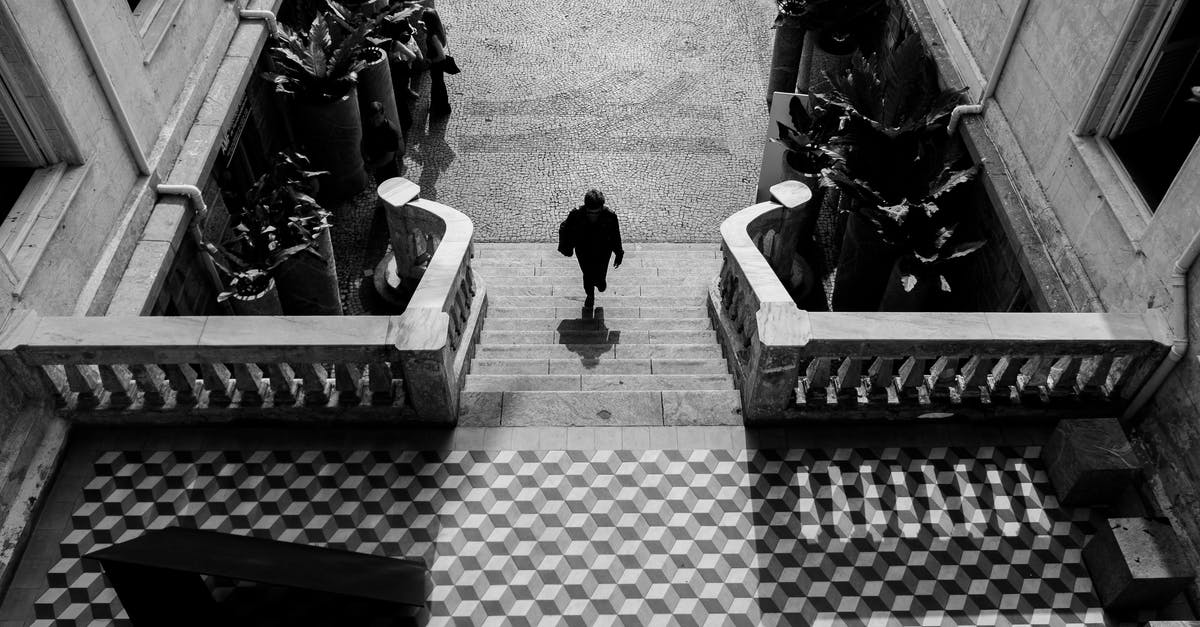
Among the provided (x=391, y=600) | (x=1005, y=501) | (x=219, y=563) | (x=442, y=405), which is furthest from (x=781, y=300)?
(x=219, y=563)

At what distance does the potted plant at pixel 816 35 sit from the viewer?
13227 mm

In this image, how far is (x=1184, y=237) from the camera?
21.4ft

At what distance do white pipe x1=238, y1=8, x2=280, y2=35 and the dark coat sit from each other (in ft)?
17.9

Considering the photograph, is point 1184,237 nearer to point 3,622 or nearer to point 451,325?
point 451,325

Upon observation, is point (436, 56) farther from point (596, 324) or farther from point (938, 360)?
point (938, 360)

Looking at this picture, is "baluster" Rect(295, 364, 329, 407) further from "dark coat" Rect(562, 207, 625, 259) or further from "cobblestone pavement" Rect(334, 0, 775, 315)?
"cobblestone pavement" Rect(334, 0, 775, 315)

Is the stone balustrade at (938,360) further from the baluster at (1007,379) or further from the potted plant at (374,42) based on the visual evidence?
the potted plant at (374,42)

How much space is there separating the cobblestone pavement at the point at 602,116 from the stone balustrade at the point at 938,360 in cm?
508

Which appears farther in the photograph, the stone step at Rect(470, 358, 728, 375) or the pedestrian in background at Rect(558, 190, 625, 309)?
the pedestrian in background at Rect(558, 190, 625, 309)

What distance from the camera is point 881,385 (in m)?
7.20

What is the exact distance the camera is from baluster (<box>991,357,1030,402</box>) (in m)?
7.12

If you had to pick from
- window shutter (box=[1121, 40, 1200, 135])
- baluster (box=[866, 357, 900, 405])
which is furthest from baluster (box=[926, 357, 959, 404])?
window shutter (box=[1121, 40, 1200, 135])

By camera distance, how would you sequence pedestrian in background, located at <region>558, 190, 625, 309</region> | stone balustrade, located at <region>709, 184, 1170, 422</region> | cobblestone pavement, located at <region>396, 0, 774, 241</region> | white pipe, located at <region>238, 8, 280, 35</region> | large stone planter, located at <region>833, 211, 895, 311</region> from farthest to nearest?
cobblestone pavement, located at <region>396, 0, 774, 241</region>
white pipe, located at <region>238, 8, 280, 35</region>
large stone planter, located at <region>833, 211, 895, 311</region>
pedestrian in background, located at <region>558, 190, 625, 309</region>
stone balustrade, located at <region>709, 184, 1170, 422</region>

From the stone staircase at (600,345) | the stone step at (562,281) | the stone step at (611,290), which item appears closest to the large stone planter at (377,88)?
the stone staircase at (600,345)
